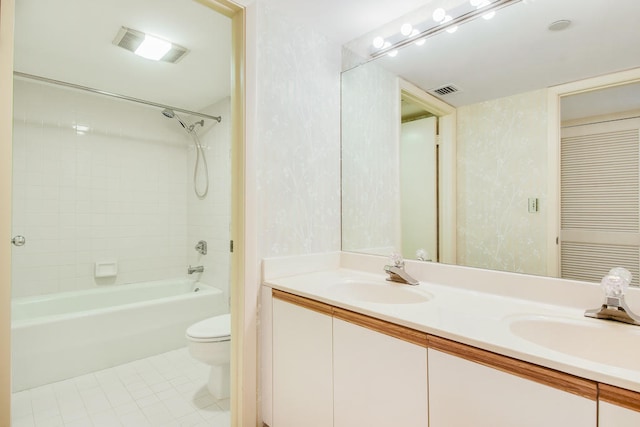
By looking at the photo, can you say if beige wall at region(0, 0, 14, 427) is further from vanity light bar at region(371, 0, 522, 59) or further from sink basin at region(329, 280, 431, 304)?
vanity light bar at region(371, 0, 522, 59)

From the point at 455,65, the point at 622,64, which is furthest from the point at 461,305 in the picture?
the point at 455,65

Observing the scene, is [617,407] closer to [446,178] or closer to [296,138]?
[446,178]

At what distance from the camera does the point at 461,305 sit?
112 centimetres

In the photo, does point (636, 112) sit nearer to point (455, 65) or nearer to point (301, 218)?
point (455, 65)

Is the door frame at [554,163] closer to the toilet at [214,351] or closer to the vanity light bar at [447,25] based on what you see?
the vanity light bar at [447,25]

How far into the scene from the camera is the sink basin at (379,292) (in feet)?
4.61

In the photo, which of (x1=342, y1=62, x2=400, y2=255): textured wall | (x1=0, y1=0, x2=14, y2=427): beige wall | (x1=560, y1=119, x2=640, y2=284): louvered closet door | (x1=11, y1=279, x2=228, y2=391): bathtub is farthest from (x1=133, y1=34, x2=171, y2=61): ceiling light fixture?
(x1=560, y1=119, x2=640, y2=284): louvered closet door

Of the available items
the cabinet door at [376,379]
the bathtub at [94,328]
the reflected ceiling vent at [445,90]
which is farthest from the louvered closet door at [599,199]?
the bathtub at [94,328]

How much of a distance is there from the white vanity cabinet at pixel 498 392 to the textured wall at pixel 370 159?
3.02ft

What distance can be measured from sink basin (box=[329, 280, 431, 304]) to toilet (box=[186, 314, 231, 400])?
31.9 inches

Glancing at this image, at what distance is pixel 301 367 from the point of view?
1306 mm

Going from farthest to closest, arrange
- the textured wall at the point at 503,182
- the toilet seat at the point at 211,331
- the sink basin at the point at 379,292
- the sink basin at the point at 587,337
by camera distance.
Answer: the toilet seat at the point at 211,331
the sink basin at the point at 379,292
the textured wall at the point at 503,182
the sink basin at the point at 587,337

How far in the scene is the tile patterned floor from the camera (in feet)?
5.47

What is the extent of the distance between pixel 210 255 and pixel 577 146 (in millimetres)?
2894
